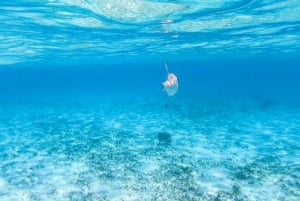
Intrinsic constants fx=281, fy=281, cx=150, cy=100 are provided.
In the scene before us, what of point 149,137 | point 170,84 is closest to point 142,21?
point 149,137

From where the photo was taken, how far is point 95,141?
693 inches

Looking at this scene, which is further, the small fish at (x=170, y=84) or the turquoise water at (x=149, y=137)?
the turquoise water at (x=149, y=137)

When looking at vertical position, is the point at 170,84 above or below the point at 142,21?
below

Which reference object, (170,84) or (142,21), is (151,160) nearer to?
(170,84)

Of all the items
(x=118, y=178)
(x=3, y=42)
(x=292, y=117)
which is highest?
(x=3, y=42)

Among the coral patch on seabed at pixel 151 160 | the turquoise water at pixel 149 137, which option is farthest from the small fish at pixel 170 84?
the coral patch on seabed at pixel 151 160

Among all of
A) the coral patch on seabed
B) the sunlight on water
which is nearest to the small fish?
the coral patch on seabed

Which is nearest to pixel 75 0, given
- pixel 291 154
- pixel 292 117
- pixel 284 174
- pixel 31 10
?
pixel 31 10

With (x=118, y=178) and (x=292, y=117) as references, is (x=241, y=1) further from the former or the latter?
(x=292, y=117)

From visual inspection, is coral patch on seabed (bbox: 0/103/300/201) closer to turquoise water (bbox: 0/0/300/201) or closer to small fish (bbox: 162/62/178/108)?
turquoise water (bbox: 0/0/300/201)

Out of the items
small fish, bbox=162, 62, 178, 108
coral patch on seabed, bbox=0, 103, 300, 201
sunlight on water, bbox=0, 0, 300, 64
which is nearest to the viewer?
small fish, bbox=162, 62, 178, 108

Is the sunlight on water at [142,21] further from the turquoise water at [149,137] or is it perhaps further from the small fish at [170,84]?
the small fish at [170,84]

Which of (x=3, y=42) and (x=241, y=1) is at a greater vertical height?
(x=241, y=1)

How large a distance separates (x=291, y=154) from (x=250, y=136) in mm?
4219
